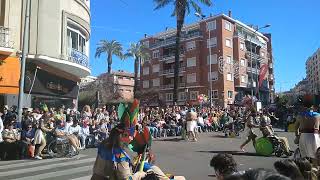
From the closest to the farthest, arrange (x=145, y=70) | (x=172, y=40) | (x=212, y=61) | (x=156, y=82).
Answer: (x=212, y=61) → (x=172, y=40) → (x=156, y=82) → (x=145, y=70)

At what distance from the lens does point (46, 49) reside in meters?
22.0

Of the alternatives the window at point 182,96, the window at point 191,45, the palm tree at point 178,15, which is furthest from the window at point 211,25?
the palm tree at point 178,15

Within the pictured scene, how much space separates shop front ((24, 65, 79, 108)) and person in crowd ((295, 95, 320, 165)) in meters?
16.4

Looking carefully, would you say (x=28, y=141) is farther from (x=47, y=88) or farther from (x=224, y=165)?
(x=224, y=165)

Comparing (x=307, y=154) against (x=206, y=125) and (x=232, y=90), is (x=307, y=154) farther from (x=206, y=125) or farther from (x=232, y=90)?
(x=232, y=90)

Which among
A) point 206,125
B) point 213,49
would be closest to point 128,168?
point 206,125

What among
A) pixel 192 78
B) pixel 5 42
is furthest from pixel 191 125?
pixel 192 78

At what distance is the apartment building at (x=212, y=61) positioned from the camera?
60.9 meters

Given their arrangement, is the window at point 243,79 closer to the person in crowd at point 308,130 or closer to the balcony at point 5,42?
the balcony at point 5,42

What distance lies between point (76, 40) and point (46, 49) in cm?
345

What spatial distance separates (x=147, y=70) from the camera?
247 ft

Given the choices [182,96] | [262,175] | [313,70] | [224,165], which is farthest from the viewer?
[313,70]

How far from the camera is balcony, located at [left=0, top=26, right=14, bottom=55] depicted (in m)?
19.5

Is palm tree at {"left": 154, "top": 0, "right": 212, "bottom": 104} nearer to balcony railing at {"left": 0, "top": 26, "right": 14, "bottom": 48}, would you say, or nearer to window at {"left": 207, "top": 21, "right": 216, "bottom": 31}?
balcony railing at {"left": 0, "top": 26, "right": 14, "bottom": 48}
